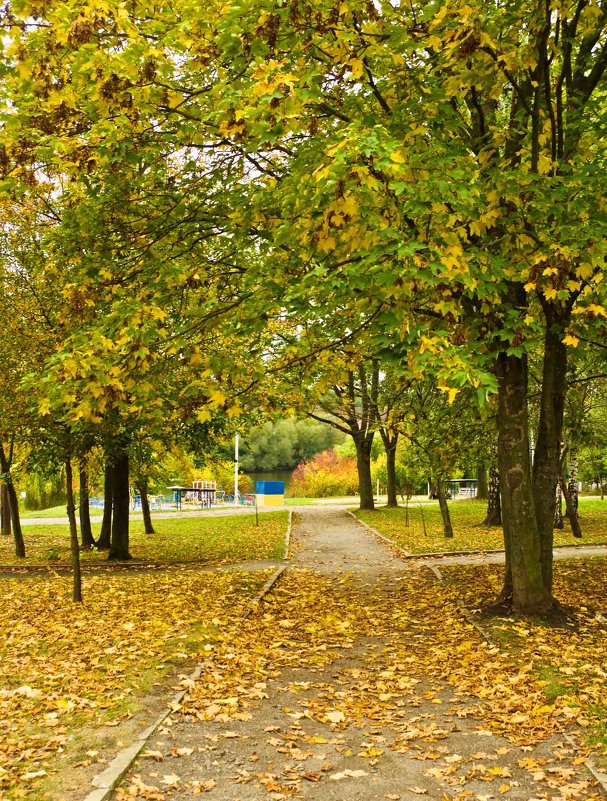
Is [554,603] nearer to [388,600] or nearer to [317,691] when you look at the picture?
[388,600]

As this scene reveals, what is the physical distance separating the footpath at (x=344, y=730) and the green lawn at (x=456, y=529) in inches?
331

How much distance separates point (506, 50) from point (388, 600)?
7.74m

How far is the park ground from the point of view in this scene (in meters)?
4.75

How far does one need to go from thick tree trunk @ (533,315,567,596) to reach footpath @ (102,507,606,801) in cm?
152

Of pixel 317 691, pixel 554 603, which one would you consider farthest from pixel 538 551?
pixel 317 691

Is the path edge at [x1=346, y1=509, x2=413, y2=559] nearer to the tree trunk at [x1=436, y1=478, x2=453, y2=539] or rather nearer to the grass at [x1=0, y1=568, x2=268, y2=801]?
the tree trunk at [x1=436, y1=478, x2=453, y2=539]

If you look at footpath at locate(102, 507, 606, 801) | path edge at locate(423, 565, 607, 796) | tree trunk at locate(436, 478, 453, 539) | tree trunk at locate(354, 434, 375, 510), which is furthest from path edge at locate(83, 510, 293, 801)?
tree trunk at locate(354, 434, 375, 510)

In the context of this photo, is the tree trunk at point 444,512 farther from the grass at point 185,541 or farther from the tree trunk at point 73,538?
the tree trunk at point 73,538

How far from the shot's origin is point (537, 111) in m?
8.07

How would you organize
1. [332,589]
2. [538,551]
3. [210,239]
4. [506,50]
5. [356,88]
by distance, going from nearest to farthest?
[506,50], [538,551], [356,88], [210,239], [332,589]

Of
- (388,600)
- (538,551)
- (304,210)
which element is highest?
(304,210)

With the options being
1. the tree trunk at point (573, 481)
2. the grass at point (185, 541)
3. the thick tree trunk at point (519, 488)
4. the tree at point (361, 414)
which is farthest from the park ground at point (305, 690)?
the tree at point (361, 414)

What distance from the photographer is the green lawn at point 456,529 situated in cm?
1786

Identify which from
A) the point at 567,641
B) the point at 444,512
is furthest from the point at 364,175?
the point at 444,512
